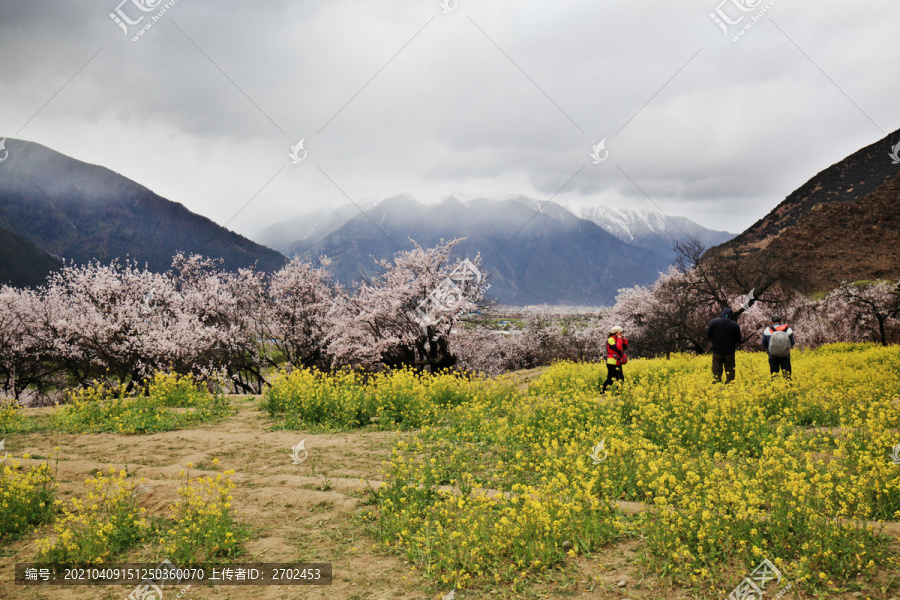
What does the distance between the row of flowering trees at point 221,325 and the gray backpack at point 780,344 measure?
13.0 metres

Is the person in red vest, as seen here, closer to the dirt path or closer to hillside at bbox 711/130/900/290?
the dirt path

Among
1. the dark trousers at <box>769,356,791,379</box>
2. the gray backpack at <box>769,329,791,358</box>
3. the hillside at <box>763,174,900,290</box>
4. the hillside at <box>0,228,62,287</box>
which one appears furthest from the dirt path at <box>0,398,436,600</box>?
the hillside at <box>0,228,62,287</box>

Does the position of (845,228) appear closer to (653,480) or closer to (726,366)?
(726,366)

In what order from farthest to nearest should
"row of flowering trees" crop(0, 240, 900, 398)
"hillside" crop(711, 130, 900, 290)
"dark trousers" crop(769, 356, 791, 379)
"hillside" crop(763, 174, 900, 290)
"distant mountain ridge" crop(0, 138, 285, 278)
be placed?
"distant mountain ridge" crop(0, 138, 285, 278)
"hillside" crop(711, 130, 900, 290)
"hillside" crop(763, 174, 900, 290)
"row of flowering trees" crop(0, 240, 900, 398)
"dark trousers" crop(769, 356, 791, 379)

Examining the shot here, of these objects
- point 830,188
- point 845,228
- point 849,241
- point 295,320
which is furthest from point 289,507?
point 830,188

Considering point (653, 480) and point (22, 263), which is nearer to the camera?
point (653, 480)

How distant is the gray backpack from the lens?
13.7m

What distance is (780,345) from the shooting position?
13773 millimetres

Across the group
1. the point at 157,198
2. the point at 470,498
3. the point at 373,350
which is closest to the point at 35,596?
the point at 470,498

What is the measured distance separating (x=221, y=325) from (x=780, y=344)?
2608 cm

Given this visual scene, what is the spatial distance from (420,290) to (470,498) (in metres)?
19.1

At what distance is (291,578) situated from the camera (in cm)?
460

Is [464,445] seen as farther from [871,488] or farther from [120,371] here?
[120,371]

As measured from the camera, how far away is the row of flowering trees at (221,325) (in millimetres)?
21844
